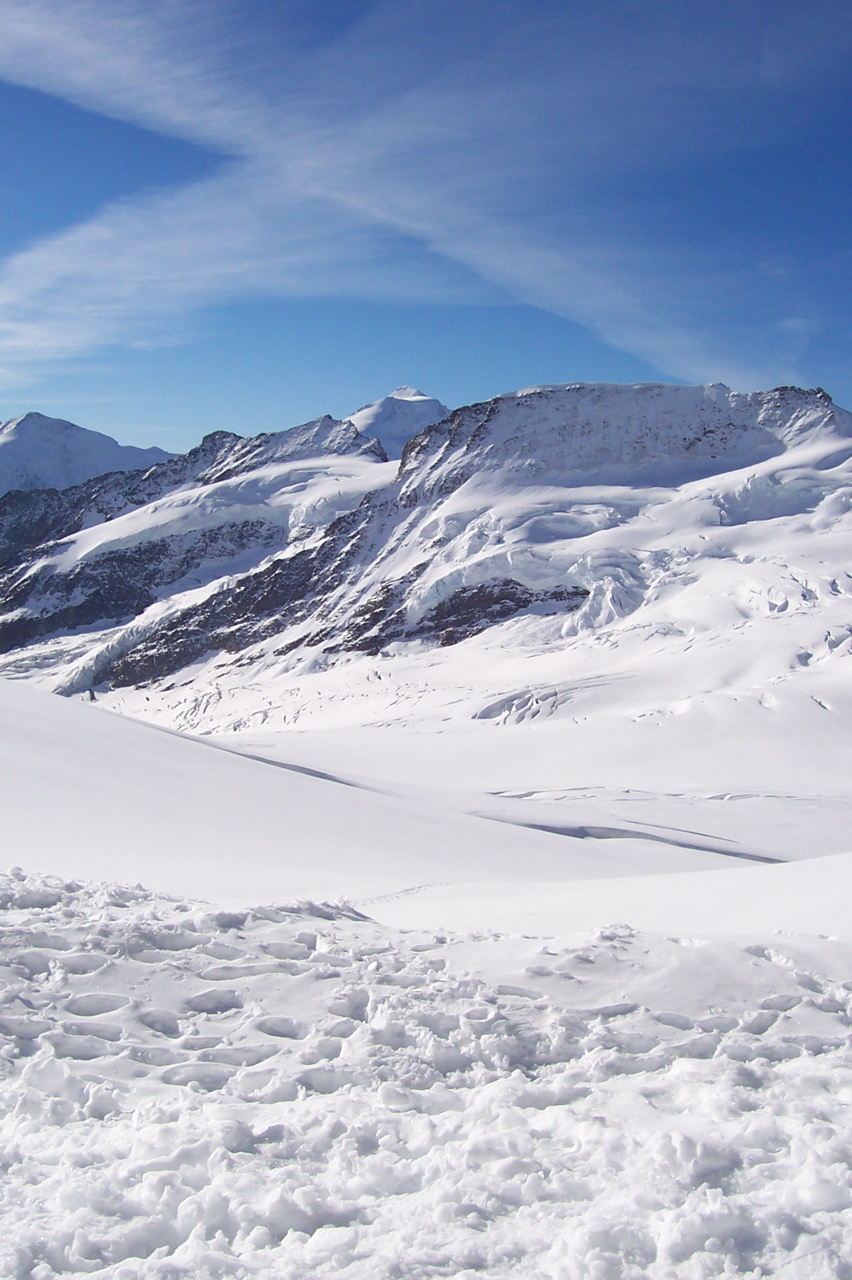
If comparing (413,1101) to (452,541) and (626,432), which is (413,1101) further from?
(626,432)

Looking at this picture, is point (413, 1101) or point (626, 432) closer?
point (413, 1101)

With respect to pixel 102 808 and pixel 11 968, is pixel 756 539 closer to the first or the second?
pixel 102 808

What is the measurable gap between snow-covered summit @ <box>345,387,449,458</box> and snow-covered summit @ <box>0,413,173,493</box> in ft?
163

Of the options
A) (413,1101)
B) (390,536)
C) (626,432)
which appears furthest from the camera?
(390,536)

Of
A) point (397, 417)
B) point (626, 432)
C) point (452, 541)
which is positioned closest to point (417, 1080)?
point (452, 541)

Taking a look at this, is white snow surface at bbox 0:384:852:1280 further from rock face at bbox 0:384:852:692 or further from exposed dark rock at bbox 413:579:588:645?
rock face at bbox 0:384:852:692

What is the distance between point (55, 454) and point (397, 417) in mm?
72601

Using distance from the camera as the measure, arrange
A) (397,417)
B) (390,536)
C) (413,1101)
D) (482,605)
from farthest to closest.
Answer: (397,417)
(390,536)
(482,605)
(413,1101)

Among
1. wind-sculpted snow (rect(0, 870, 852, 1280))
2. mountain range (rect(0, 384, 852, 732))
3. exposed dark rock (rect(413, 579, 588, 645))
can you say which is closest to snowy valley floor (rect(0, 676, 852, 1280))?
wind-sculpted snow (rect(0, 870, 852, 1280))

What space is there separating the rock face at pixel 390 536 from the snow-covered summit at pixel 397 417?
45035 mm

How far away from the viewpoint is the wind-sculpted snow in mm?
2770

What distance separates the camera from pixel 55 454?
17288cm

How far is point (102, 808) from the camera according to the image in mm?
8789

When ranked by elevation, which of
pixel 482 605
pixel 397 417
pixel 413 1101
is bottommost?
pixel 413 1101
